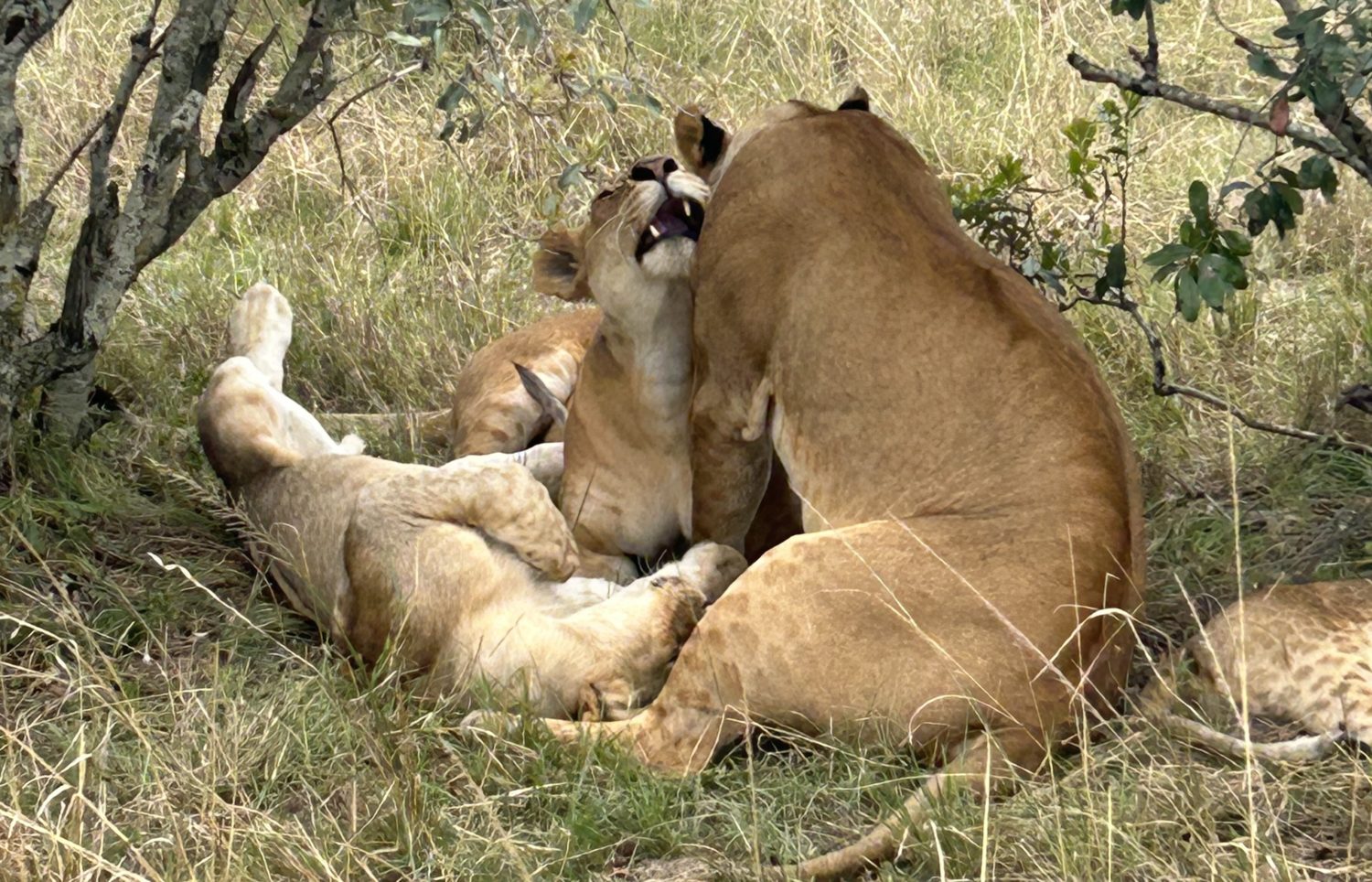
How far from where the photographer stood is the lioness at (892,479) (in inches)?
132

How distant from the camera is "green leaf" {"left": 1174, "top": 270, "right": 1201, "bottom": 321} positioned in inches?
153

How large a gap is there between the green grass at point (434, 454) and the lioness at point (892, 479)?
0.41 ft

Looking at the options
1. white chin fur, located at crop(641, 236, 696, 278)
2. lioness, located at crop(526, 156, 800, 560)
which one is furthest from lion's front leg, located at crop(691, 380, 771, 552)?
white chin fur, located at crop(641, 236, 696, 278)

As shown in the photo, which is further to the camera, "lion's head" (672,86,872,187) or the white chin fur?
the white chin fur

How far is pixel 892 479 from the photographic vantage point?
12.0ft

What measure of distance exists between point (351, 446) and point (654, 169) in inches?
49.3

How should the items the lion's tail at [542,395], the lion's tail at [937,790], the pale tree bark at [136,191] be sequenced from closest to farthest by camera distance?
the lion's tail at [937,790]
the pale tree bark at [136,191]
the lion's tail at [542,395]

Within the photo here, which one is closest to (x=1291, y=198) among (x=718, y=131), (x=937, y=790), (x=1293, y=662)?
(x=1293, y=662)

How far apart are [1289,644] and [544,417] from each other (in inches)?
97.1

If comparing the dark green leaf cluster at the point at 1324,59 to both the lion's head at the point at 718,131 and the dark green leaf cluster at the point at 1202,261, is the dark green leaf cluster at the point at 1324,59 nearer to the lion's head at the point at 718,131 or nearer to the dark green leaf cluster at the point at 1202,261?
the dark green leaf cluster at the point at 1202,261

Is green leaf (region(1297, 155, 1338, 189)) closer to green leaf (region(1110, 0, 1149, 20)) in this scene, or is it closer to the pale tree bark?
green leaf (region(1110, 0, 1149, 20))

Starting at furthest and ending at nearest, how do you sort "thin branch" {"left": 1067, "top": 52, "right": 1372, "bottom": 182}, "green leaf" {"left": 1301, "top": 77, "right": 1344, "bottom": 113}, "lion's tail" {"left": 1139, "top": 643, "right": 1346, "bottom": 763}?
1. "thin branch" {"left": 1067, "top": 52, "right": 1372, "bottom": 182}
2. "green leaf" {"left": 1301, "top": 77, "right": 1344, "bottom": 113}
3. "lion's tail" {"left": 1139, "top": 643, "right": 1346, "bottom": 763}

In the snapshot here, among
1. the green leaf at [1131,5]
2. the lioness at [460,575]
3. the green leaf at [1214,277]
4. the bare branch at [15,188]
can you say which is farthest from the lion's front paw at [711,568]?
the bare branch at [15,188]

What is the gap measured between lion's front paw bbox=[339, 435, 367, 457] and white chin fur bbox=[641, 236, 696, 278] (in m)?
1.13
